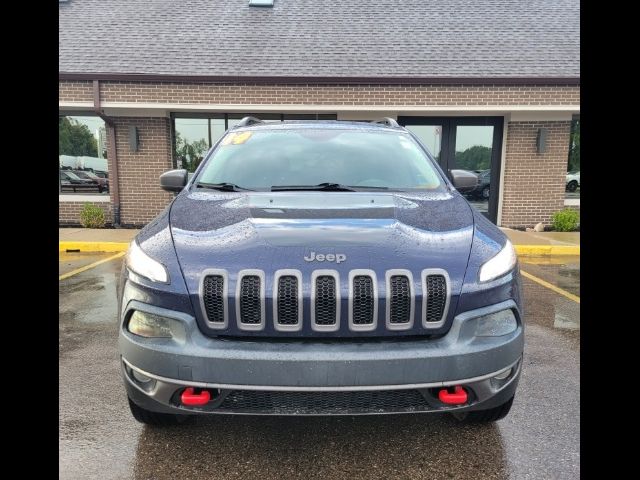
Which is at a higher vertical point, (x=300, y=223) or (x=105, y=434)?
(x=300, y=223)

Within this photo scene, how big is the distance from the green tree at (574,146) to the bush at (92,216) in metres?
10.7

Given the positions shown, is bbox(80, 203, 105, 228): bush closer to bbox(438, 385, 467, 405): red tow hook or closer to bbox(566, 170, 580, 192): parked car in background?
bbox(438, 385, 467, 405): red tow hook

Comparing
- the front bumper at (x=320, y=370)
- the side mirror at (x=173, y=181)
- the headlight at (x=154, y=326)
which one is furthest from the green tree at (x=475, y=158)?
the headlight at (x=154, y=326)

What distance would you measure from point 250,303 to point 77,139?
1038cm

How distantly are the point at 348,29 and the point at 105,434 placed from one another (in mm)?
11137

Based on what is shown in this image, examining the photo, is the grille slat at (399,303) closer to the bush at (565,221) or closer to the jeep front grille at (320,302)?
the jeep front grille at (320,302)

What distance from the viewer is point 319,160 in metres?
3.37

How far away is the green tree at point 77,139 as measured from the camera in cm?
1040

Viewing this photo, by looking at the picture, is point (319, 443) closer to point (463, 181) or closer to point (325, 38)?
point (463, 181)

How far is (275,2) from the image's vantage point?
12477 millimetres

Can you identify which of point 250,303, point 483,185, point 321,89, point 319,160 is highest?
point 321,89

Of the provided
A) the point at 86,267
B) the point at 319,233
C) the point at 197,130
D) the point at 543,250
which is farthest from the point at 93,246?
the point at 543,250

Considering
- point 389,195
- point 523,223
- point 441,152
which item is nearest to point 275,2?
point 441,152
